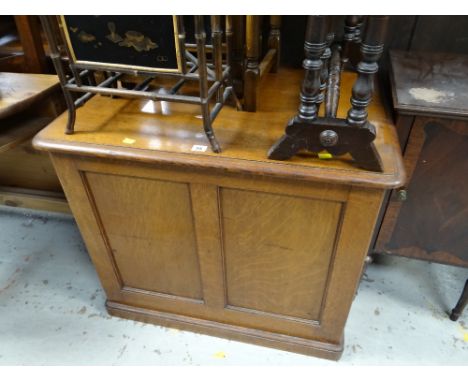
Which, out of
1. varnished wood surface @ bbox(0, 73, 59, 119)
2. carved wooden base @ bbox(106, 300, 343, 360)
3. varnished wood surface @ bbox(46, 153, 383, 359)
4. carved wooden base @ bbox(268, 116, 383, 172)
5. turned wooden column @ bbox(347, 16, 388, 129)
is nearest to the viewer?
turned wooden column @ bbox(347, 16, 388, 129)

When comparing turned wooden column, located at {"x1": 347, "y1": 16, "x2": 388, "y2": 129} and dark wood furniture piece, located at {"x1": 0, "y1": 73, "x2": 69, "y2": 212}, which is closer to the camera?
turned wooden column, located at {"x1": 347, "y1": 16, "x2": 388, "y2": 129}

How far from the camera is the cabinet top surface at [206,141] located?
2.79 feet

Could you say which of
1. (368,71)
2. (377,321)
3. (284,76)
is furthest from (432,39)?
(377,321)

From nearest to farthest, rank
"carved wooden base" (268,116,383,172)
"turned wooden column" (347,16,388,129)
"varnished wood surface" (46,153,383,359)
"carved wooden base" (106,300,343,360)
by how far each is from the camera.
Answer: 1. "turned wooden column" (347,16,388,129)
2. "carved wooden base" (268,116,383,172)
3. "varnished wood surface" (46,153,383,359)
4. "carved wooden base" (106,300,343,360)

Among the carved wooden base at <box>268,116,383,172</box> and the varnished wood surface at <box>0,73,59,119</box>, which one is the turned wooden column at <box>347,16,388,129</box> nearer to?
the carved wooden base at <box>268,116,383,172</box>

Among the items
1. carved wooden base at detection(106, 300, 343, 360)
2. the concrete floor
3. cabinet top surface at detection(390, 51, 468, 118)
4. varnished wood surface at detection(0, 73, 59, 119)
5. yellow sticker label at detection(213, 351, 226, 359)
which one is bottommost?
yellow sticker label at detection(213, 351, 226, 359)

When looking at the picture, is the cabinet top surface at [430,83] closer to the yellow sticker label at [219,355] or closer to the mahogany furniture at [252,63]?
the mahogany furniture at [252,63]

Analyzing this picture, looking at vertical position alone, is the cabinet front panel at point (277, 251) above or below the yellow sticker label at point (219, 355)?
above

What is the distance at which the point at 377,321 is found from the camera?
144cm

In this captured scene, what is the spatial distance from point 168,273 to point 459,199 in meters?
0.96

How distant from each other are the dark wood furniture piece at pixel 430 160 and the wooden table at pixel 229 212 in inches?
3.9

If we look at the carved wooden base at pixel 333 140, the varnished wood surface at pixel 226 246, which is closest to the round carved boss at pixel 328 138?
the carved wooden base at pixel 333 140

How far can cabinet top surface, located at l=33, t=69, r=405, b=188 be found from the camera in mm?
849

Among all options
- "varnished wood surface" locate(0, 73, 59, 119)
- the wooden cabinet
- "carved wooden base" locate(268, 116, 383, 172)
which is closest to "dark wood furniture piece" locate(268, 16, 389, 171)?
"carved wooden base" locate(268, 116, 383, 172)
